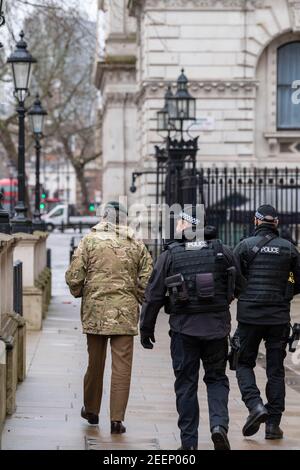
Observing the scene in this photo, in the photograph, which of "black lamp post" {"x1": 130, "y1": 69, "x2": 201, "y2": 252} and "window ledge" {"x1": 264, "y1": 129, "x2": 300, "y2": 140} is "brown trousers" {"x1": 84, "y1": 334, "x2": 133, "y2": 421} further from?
"window ledge" {"x1": 264, "y1": 129, "x2": 300, "y2": 140}

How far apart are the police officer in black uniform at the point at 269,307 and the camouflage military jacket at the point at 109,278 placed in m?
0.87

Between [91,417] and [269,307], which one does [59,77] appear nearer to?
[91,417]

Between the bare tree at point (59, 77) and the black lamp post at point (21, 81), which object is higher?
the bare tree at point (59, 77)

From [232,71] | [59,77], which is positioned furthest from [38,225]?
[59,77]

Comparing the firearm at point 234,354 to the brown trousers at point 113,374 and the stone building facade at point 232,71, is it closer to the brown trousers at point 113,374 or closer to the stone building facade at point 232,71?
the brown trousers at point 113,374

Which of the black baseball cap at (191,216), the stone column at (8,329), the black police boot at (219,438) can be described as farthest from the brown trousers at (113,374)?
the black baseball cap at (191,216)

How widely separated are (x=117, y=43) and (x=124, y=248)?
137ft

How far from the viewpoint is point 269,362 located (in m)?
10.6

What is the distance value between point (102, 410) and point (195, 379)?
93.9 inches

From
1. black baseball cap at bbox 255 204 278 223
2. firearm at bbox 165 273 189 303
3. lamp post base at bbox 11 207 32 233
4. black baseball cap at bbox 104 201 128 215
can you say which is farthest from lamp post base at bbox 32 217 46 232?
firearm at bbox 165 273 189 303

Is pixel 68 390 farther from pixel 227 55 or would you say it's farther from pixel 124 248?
pixel 227 55

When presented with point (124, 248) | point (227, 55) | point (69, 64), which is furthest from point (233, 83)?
point (69, 64)

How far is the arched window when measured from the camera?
36.5 metres

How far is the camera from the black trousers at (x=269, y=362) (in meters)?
10.5
